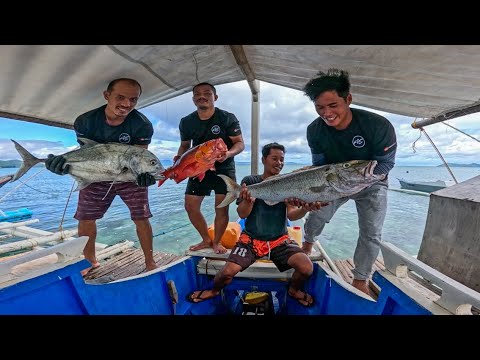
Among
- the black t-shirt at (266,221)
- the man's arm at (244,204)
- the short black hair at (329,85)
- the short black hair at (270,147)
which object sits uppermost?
the short black hair at (329,85)

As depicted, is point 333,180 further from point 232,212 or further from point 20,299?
point 232,212

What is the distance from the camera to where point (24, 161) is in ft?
9.19

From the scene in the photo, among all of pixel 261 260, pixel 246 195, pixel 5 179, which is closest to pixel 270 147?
pixel 246 195

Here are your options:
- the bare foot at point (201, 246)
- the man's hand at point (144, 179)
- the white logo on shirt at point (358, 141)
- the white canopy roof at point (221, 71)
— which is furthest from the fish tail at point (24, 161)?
the white logo on shirt at point (358, 141)

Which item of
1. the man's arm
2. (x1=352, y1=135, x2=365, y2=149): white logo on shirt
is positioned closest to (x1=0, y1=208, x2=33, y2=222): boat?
the man's arm

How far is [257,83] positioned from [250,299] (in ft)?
13.9

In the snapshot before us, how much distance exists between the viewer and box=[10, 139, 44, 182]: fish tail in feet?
9.12

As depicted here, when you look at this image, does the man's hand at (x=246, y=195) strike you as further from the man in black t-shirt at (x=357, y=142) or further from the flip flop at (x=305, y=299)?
the flip flop at (x=305, y=299)

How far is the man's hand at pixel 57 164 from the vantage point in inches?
107

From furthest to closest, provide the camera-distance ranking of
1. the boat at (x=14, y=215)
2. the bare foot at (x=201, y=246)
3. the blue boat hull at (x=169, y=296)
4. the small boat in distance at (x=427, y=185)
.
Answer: the small boat in distance at (x=427, y=185) → the boat at (x=14, y=215) → the bare foot at (x=201, y=246) → the blue boat hull at (x=169, y=296)

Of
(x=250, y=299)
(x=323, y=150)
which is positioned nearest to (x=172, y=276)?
(x=250, y=299)

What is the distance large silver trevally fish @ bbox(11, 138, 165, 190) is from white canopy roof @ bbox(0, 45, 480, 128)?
0.80 m

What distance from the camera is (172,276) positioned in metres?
2.65

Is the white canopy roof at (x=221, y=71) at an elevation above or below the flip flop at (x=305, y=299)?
above
